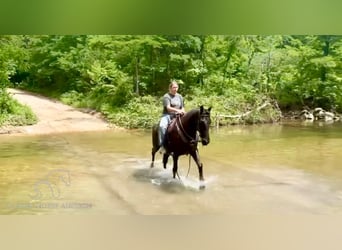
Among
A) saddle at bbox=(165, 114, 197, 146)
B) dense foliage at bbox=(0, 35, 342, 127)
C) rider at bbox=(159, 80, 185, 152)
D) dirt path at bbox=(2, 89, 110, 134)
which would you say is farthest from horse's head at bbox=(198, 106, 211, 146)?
dirt path at bbox=(2, 89, 110, 134)

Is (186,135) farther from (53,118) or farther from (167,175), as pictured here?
(53,118)

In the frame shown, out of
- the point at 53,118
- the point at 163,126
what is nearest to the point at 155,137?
the point at 163,126

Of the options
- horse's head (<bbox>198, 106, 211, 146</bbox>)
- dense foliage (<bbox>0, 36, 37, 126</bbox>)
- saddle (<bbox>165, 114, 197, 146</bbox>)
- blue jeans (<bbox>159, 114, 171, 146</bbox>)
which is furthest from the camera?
dense foliage (<bbox>0, 36, 37, 126</bbox>)

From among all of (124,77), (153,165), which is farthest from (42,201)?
(124,77)

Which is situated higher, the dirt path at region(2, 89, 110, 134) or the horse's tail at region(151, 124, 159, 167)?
the dirt path at region(2, 89, 110, 134)

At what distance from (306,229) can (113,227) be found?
57.5 inches

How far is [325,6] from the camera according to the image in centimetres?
414

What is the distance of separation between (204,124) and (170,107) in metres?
0.45

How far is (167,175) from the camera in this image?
4.23 metres

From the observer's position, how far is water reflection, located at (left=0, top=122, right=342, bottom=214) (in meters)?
3.97

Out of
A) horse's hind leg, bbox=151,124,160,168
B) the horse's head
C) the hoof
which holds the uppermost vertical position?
the horse's head

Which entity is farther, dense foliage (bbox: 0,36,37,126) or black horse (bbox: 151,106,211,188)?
dense foliage (bbox: 0,36,37,126)

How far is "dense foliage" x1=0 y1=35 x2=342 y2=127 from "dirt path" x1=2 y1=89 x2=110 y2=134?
8 cm

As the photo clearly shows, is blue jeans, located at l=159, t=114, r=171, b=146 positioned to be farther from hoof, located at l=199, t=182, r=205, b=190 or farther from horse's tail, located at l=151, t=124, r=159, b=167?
hoof, located at l=199, t=182, r=205, b=190
